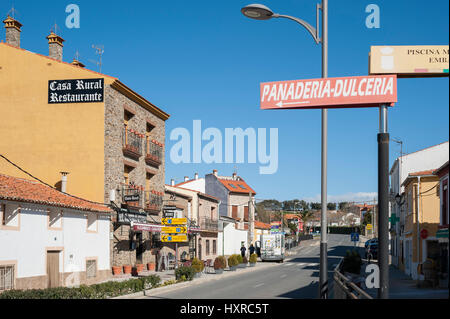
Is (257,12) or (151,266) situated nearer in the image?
(257,12)

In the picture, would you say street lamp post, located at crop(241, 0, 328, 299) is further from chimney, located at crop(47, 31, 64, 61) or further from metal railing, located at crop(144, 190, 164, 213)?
metal railing, located at crop(144, 190, 164, 213)

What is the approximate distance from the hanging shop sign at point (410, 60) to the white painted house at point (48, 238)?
16.5 metres

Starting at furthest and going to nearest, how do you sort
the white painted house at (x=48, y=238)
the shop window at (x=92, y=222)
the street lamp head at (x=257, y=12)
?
the shop window at (x=92, y=222), the white painted house at (x=48, y=238), the street lamp head at (x=257, y=12)

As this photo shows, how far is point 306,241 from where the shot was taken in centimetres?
10075

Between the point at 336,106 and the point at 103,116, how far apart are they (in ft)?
80.6

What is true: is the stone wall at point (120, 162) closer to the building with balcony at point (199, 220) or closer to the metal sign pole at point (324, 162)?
the building with balcony at point (199, 220)

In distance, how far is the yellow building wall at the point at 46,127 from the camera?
3092 centimetres

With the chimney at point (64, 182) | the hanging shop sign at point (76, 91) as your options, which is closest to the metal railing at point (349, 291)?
the chimney at point (64, 182)

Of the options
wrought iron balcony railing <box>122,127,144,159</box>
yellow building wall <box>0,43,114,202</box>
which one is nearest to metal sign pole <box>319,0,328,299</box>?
yellow building wall <box>0,43,114,202</box>

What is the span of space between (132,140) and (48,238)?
1174 centimetres

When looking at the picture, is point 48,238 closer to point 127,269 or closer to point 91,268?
point 91,268

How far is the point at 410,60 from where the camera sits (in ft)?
24.2

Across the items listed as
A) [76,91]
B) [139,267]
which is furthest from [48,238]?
[139,267]

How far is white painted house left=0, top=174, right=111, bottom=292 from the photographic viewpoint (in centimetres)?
2119
